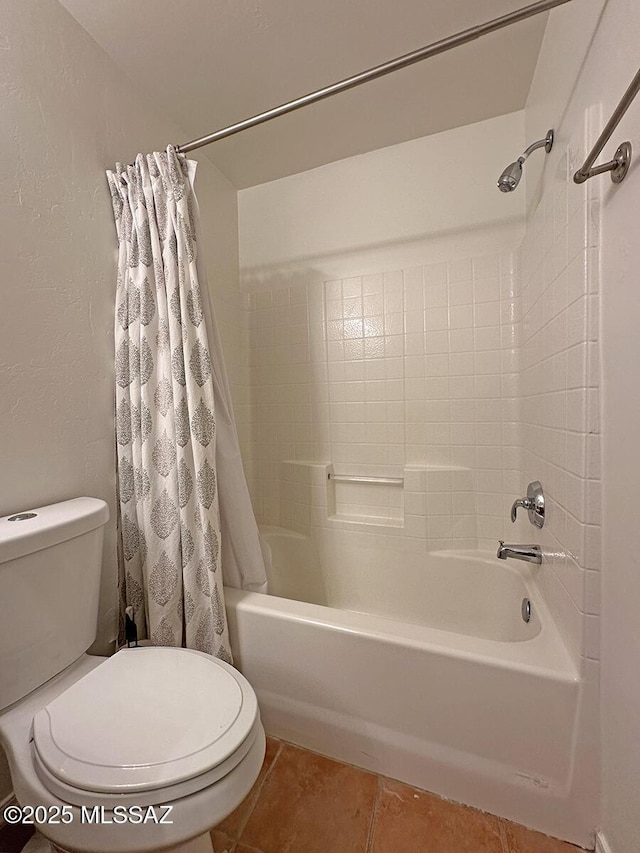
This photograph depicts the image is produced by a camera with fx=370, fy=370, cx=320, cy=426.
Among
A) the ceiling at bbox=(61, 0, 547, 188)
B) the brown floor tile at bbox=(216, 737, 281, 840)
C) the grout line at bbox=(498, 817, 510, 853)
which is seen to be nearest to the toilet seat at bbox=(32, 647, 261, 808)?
the brown floor tile at bbox=(216, 737, 281, 840)

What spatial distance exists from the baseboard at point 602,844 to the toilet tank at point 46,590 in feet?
4.27

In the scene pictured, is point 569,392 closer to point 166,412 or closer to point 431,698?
point 431,698

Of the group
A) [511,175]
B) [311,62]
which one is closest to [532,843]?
[511,175]

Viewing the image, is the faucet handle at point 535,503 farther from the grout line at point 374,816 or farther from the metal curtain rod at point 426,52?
the metal curtain rod at point 426,52

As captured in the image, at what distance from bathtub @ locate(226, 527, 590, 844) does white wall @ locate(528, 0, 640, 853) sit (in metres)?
0.10

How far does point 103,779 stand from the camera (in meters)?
0.61

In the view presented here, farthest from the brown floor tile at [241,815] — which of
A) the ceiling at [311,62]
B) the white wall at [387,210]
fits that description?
the ceiling at [311,62]

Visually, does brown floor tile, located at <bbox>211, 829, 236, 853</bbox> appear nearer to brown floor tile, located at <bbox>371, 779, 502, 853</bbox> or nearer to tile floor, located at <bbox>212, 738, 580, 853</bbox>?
tile floor, located at <bbox>212, 738, 580, 853</bbox>

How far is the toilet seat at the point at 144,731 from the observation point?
24.3 inches

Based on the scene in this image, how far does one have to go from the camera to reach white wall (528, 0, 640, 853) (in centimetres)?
68

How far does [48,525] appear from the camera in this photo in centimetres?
86

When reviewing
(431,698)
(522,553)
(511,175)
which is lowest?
(431,698)

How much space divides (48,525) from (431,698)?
1.03 m

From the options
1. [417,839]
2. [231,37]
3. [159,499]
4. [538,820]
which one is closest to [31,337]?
[159,499]
